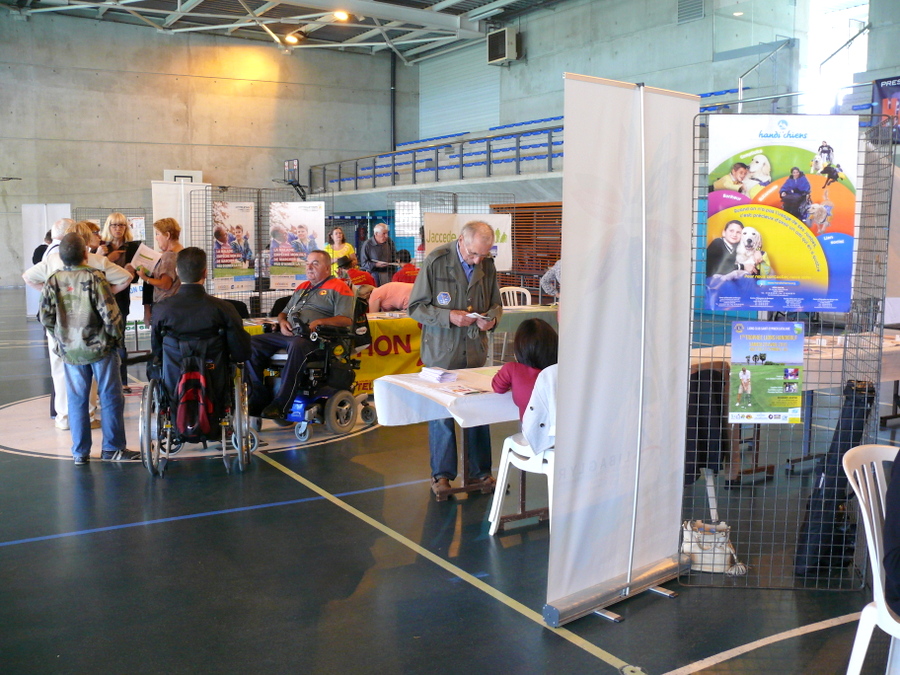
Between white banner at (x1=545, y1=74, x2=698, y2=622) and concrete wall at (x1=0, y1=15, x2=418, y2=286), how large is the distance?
55.1 feet

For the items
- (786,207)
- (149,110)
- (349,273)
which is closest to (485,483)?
(786,207)

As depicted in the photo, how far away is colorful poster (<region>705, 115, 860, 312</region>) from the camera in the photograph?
276cm

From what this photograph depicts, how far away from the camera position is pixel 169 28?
1783 cm

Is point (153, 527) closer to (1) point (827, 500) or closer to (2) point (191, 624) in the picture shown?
(2) point (191, 624)

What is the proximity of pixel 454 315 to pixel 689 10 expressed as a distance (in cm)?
1145

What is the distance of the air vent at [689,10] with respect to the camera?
13188 millimetres

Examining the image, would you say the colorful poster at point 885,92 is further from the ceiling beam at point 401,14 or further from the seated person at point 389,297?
the ceiling beam at point 401,14

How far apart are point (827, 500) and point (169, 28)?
59.7ft

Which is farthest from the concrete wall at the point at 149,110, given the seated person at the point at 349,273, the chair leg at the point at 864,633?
the chair leg at the point at 864,633

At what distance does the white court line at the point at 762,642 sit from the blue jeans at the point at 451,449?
177 cm

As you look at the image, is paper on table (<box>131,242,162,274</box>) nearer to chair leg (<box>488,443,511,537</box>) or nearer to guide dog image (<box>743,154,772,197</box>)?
chair leg (<box>488,443,511,537</box>)

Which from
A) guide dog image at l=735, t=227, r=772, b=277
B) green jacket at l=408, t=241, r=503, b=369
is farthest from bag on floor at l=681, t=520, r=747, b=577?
green jacket at l=408, t=241, r=503, b=369

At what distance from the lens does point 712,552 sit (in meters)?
3.10

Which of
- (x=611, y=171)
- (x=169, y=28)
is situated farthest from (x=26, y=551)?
(x=169, y=28)
